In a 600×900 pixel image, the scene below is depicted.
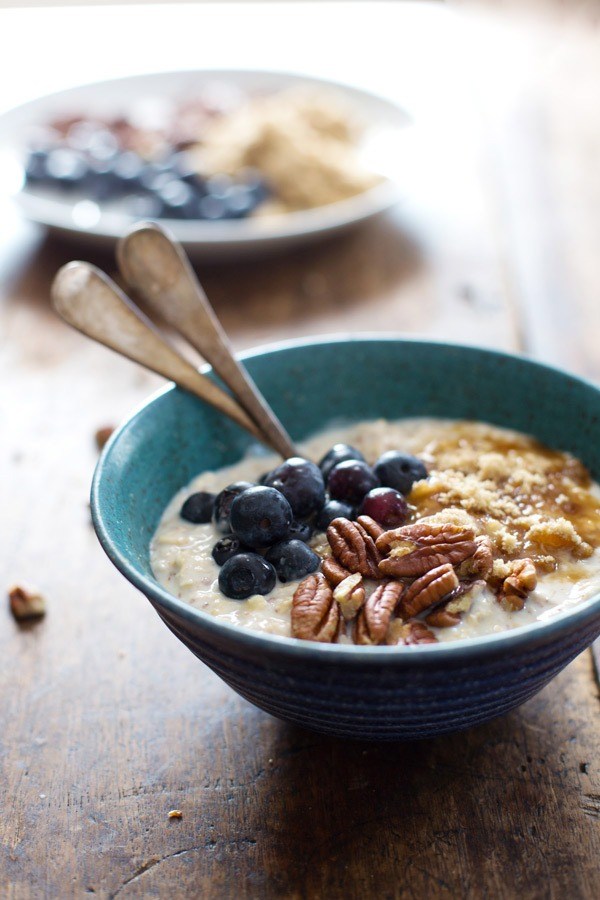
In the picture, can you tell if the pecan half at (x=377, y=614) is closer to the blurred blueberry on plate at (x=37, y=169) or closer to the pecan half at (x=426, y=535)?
the pecan half at (x=426, y=535)

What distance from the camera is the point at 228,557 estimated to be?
956 mm

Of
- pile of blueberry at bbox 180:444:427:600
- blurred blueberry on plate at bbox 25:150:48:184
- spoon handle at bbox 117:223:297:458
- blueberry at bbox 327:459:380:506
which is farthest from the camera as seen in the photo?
blurred blueberry on plate at bbox 25:150:48:184

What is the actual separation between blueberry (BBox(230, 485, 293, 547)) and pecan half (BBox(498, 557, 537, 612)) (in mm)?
232

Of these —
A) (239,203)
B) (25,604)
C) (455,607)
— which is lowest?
(25,604)

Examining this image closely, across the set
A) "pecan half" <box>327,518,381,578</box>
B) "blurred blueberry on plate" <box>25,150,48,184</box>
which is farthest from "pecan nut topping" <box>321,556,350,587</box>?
"blurred blueberry on plate" <box>25,150,48,184</box>

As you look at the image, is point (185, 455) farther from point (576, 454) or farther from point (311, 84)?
point (311, 84)

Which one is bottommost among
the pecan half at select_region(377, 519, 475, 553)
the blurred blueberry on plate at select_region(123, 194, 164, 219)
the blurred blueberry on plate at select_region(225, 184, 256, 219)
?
the blurred blueberry on plate at select_region(123, 194, 164, 219)

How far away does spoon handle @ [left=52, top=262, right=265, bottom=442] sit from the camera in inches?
41.5

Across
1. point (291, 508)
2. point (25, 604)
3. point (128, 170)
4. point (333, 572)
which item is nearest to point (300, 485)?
point (291, 508)

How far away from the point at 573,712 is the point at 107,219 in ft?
4.65

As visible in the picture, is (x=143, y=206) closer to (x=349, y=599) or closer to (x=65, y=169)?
(x=65, y=169)

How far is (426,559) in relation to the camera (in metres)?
0.88

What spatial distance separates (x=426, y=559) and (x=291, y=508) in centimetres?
18

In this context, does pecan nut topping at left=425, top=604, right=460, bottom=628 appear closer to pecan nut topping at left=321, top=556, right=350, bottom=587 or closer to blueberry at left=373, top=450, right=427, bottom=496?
pecan nut topping at left=321, top=556, right=350, bottom=587
